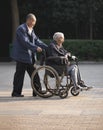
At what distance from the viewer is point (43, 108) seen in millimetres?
11727

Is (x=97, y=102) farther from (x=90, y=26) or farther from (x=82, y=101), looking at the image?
(x=90, y=26)

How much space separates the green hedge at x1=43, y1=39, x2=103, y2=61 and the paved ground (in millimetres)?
15458

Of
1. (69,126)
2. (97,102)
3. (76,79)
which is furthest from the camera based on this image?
(76,79)

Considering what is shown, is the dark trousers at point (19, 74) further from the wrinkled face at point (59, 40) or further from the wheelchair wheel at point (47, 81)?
the wrinkled face at point (59, 40)

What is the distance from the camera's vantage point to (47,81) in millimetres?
13484

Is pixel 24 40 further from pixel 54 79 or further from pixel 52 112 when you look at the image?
pixel 52 112

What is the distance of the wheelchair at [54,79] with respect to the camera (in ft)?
43.5

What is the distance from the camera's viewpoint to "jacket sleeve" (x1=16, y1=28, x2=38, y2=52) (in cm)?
1331

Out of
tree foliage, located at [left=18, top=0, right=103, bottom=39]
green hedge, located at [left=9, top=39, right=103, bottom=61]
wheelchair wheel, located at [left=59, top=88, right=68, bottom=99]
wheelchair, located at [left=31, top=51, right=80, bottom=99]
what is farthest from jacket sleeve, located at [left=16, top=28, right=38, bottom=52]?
tree foliage, located at [left=18, top=0, right=103, bottom=39]

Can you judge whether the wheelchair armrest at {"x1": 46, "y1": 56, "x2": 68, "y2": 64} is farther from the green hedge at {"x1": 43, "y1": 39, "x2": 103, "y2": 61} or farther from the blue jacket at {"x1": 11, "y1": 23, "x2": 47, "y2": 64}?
the green hedge at {"x1": 43, "y1": 39, "x2": 103, "y2": 61}

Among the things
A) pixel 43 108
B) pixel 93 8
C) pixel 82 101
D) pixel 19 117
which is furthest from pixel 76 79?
pixel 93 8

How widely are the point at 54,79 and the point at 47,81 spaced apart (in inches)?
8.3

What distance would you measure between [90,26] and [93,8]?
1.26 meters

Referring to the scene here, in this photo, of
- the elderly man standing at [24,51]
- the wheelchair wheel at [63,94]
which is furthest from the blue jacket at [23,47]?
the wheelchair wheel at [63,94]
